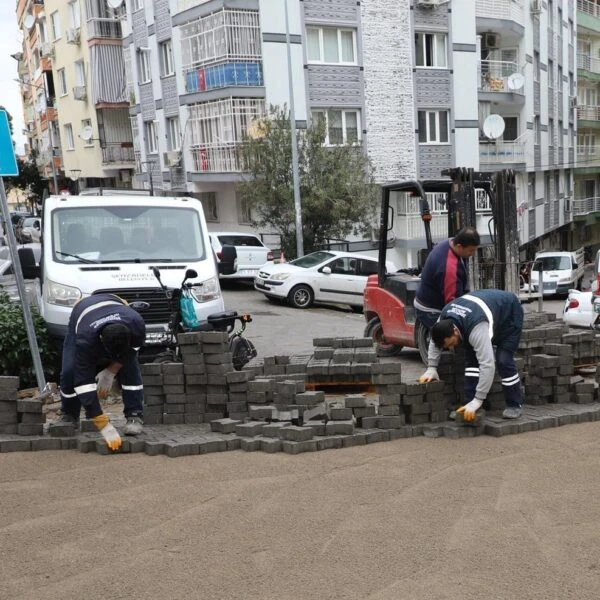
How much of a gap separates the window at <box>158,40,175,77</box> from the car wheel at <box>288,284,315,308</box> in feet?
50.4

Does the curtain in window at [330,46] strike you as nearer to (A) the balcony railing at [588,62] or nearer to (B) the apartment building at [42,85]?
(B) the apartment building at [42,85]

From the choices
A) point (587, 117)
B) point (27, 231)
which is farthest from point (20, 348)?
point (587, 117)

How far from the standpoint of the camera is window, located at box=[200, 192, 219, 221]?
106 feet

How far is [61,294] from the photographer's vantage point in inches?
377

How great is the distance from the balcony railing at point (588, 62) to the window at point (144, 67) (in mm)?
28710

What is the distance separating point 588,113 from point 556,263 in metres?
23.7

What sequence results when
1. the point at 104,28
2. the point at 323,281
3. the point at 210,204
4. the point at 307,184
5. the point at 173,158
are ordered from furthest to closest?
the point at 104,28 → the point at 210,204 → the point at 173,158 → the point at 307,184 → the point at 323,281

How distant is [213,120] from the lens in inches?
1129

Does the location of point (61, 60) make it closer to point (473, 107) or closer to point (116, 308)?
point (473, 107)

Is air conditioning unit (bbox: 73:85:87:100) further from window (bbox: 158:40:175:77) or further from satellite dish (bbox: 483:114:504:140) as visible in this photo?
satellite dish (bbox: 483:114:504:140)

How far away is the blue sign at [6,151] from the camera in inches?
318

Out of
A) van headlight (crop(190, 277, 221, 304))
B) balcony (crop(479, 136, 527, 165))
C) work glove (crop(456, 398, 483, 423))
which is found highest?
balcony (crop(479, 136, 527, 165))

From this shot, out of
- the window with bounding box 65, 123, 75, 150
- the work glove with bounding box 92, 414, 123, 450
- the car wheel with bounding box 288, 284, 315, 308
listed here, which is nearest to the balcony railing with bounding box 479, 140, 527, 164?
the car wheel with bounding box 288, 284, 315, 308

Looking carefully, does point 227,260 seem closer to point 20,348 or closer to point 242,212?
point 20,348
